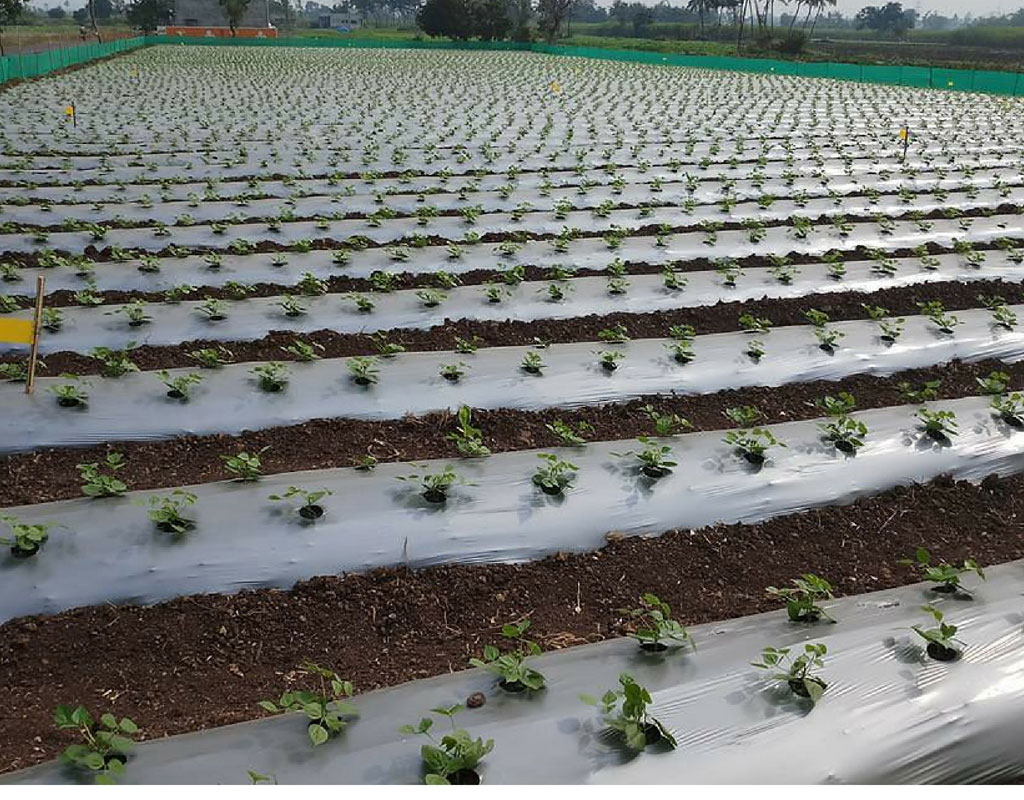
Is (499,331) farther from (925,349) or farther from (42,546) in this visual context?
(42,546)

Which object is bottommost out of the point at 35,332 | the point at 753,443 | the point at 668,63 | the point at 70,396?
the point at 753,443

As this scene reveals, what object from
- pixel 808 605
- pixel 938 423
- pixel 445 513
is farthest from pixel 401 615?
pixel 938 423

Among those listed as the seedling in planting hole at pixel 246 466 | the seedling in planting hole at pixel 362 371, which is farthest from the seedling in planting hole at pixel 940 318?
the seedling in planting hole at pixel 246 466

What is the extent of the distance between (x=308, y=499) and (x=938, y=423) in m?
3.23

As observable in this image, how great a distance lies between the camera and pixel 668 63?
132 ft

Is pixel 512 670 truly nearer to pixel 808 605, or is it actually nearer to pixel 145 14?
pixel 808 605

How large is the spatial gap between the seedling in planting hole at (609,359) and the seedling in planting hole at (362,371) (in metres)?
1.38

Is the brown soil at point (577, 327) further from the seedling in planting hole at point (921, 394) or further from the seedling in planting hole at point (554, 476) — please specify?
the seedling in planting hole at point (554, 476)

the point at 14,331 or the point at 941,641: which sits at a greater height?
the point at 14,331

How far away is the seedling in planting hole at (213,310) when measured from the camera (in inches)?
232

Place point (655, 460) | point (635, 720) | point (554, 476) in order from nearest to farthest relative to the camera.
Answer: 1. point (635, 720)
2. point (554, 476)
3. point (655, 460)

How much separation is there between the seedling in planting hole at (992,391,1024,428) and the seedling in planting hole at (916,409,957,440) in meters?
0.33

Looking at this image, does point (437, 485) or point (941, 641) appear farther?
point (437, 485)
